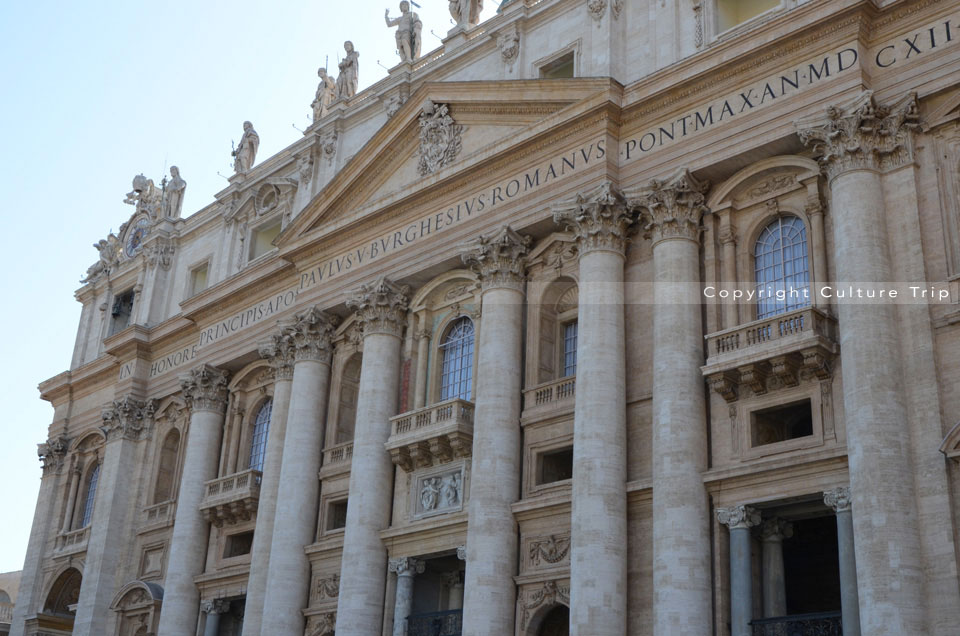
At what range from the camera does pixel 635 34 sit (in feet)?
94.6

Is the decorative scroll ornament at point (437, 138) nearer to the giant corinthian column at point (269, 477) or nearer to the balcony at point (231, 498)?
the giant corinthian column at point (269, 477)

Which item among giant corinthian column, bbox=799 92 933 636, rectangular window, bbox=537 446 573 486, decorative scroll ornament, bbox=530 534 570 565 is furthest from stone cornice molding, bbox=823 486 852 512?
rectangular window, bbox=537 446 573 486

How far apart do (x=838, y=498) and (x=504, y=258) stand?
10.3 m

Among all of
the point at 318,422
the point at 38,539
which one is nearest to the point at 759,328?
the point at 318,422

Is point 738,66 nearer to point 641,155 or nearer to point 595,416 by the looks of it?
point 641,155

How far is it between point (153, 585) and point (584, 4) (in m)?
21.2

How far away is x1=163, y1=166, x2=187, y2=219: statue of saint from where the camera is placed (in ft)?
146

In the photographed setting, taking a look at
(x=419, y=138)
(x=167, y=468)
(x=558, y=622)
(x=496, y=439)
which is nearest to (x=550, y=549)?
(x=558, y=622)

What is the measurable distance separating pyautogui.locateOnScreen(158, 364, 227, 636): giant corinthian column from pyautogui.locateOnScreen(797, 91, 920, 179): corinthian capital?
829 inches

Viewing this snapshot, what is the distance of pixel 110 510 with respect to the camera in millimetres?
38969

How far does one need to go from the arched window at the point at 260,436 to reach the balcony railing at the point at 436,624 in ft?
31.1

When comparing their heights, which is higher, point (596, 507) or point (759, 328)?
point (759, 328)

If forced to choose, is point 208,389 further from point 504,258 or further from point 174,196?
point 504,258

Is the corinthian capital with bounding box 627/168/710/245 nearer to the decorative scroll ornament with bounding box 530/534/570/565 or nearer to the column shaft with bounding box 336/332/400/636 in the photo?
the decorative scroll ornament with bounding box 530/534/570/565
